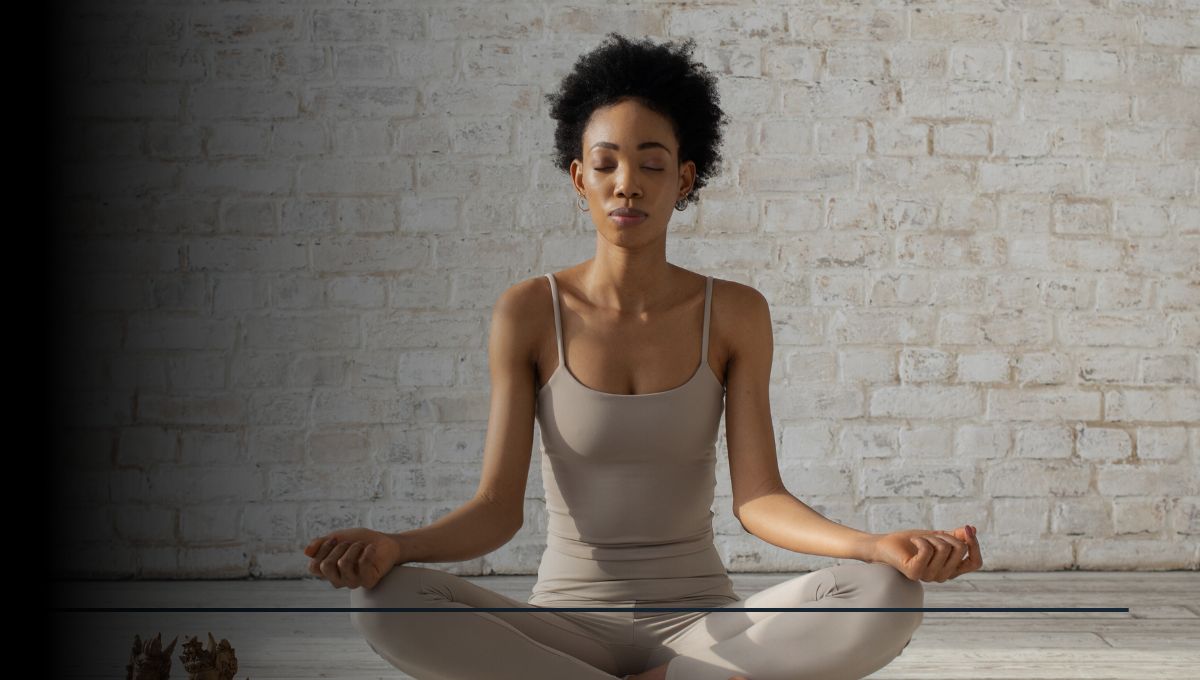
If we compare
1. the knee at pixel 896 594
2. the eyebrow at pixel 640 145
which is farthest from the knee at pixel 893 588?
the eyebrow at pixel 640 145

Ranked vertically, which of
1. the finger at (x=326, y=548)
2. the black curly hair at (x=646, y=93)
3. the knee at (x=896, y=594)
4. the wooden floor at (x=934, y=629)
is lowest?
the wooden floor at (x=934, y=629)

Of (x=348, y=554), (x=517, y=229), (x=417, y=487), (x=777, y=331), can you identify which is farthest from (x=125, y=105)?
(x=348, y=554)

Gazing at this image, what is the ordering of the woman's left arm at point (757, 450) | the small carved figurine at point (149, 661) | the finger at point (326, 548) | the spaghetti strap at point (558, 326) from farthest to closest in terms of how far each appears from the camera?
the spaghetti strap at point (558, 326), the woman's left arm at point (757, 450), the finger at point (326, 548), the small carved figurine at point (149, 661)

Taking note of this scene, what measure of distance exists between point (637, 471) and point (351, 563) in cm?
61

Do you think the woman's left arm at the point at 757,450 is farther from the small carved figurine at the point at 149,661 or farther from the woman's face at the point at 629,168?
the small carved figurine at the point at 149,661

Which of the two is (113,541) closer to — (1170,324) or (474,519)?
(474,519)

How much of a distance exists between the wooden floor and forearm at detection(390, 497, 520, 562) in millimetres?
131

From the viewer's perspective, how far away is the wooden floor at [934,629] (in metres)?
1.36

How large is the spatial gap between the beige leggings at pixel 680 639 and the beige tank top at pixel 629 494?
12 cm

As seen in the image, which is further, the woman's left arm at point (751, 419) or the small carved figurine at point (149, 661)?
the woman's left arm at point (751, 419)

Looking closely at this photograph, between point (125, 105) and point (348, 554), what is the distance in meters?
3.29

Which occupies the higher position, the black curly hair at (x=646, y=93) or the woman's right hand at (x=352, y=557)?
the black curly hair at (x=646, y=93)

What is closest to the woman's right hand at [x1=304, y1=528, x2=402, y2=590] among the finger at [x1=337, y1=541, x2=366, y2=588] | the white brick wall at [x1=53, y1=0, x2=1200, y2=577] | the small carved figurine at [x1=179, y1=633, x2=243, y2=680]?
the finger at [x1=337, y1=541, x2=366, y2=588]

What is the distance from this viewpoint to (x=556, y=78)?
4.19 meters
